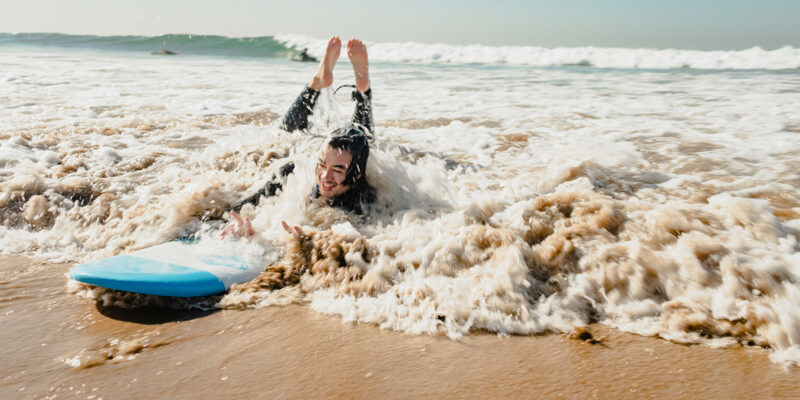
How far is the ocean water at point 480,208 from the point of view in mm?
2523

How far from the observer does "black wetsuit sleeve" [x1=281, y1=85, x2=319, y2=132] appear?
552 centimetres

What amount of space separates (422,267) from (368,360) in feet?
2.77

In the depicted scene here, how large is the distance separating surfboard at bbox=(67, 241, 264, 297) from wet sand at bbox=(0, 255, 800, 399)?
0.19m

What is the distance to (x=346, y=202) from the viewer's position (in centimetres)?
385

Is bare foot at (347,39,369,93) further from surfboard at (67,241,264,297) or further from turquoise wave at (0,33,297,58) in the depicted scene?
turquoise wave at (0,33,297,58)

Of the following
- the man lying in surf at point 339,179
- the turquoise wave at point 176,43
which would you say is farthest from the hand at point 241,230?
the turquoise wave at point 176,43

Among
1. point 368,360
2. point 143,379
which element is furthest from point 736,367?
point 143,379

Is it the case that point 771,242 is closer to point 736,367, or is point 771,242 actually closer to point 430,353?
point 736,367

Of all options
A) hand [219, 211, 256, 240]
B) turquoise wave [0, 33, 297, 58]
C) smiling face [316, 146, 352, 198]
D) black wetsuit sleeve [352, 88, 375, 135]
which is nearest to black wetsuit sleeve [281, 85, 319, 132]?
black wetsuit sleeve [352, 88, 375, 135]

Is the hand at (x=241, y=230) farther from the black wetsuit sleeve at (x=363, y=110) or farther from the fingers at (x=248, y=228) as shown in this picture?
the black wetsuit sleeve at (x=363, y=110)

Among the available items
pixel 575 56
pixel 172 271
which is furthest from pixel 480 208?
pixel 575 56

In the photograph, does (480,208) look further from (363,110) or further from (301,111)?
(301,111)

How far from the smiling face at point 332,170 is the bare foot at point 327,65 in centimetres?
177

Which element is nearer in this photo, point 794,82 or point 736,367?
point 736,367
